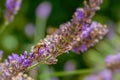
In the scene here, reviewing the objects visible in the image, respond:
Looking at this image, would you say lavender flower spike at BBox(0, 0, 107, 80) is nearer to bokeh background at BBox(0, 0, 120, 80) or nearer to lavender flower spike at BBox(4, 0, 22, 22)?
lavender flower spike at BBox(4, 0, 22, 22)

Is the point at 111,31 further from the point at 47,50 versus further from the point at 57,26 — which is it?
the point at 47,50

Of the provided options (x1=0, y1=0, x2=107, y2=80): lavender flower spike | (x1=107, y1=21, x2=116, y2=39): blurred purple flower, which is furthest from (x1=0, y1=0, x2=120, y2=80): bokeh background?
(x1=0, y1=0, x2=107, y2=80): lavender flower spike

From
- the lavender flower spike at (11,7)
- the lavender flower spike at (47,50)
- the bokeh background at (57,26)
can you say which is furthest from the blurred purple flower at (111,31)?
the lavender flower spike at (47,50)

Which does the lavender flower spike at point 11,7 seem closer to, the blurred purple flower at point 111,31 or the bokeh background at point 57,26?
the bokeh background at point 57,26

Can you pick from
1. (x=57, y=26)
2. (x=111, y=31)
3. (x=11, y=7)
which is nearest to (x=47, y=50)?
(x=11, y=7)

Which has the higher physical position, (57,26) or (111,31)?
(57,26)

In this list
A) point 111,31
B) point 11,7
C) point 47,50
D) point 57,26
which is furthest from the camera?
point 57,26

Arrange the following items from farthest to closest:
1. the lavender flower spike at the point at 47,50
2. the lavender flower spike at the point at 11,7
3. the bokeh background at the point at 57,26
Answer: the bokeh background at the point at 57,26, the lavender flower spike at the point at 11,7, the lavender flower spike at the point at 47,50

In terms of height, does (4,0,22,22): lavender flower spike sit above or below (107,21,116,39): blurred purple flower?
below

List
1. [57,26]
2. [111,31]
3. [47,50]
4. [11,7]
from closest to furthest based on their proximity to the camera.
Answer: [47,50] → [11,7] → [111,31] → [57,26]

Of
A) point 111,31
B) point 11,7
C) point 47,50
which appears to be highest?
point 111,31

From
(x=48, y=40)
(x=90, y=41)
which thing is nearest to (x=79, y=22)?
(x=48, y=40)
